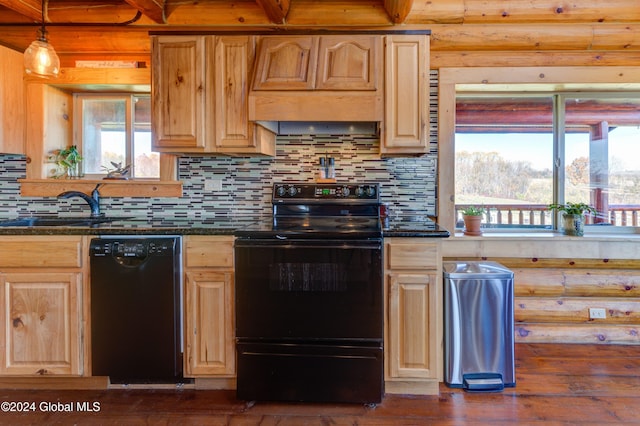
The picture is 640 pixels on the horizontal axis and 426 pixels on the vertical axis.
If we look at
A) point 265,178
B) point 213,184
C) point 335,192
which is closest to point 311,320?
point 335,192

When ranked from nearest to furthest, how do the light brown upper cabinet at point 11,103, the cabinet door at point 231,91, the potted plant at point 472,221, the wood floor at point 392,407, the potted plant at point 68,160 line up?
the wood floor at point 392,407
the cabinet door at point 231,91
the light brown upper cabinet at point 11,103
the potted plant at point 68,160
the potted plant at point 472,221

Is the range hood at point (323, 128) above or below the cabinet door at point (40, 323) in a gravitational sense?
above

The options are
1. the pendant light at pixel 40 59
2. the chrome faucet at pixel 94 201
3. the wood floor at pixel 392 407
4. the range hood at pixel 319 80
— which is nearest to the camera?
the wood floor at pixel 392 407

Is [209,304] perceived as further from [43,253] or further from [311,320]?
[43,253]

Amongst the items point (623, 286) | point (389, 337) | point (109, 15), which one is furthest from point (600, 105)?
point (109, 15)

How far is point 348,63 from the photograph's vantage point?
2422 mm

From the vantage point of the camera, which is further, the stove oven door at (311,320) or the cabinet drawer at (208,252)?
the cabinet drawer at (208,252)

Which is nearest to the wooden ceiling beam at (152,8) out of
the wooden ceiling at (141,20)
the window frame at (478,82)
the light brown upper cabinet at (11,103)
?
the wooden ceiling at (141,20)

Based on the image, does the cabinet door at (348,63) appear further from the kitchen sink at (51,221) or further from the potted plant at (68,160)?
the potted plant at (68,160)

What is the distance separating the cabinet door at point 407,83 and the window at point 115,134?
185 centimetres

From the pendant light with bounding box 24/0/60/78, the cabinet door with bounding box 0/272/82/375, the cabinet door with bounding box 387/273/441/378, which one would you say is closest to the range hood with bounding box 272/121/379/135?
the cabinet door with bounding box 387/273/441/378

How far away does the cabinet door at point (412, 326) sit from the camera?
2.16 meters

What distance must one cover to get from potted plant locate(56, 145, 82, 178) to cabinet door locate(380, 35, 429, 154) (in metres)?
2.34

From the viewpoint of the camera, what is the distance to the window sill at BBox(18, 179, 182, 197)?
284cm
